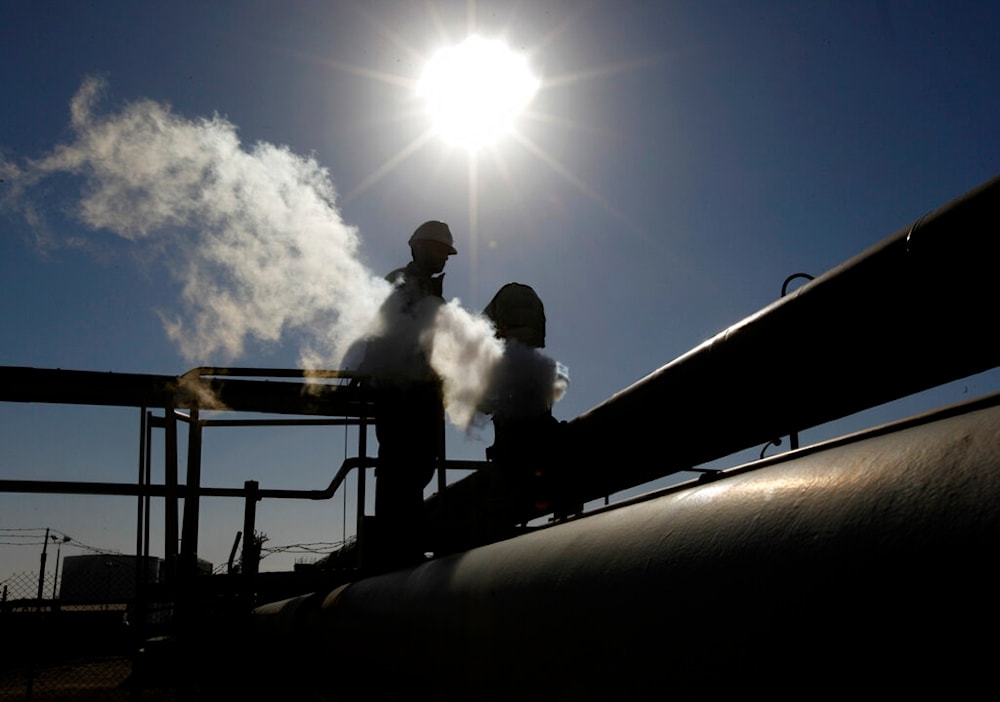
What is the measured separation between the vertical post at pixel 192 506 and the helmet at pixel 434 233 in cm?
221

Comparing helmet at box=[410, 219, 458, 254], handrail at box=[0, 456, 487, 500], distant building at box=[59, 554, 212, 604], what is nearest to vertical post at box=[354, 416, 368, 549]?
handrail at box=[0, 456, 487, 500]

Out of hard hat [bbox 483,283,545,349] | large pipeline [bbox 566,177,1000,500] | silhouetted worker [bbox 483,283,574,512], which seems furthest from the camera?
hard hat [bbox 483,283,545,349]

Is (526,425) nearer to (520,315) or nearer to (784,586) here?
(520,315)

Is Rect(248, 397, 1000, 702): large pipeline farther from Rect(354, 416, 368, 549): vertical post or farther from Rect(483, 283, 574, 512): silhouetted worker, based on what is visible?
Rect(354, 416, 368, 549): vertical post

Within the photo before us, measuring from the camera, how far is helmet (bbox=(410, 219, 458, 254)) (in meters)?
6.58

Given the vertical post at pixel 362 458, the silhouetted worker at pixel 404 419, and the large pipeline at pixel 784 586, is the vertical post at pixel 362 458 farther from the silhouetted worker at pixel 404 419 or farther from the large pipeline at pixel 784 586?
the large pipeline at pixel 784 586

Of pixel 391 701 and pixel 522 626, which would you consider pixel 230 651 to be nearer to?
pixel 391 701

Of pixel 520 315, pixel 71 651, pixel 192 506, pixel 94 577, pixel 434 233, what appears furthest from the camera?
pixel 94 577

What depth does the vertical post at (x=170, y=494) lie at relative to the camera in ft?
17.5

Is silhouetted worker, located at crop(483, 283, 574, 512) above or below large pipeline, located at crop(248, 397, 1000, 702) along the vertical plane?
above

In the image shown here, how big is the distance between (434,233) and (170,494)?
2757mm

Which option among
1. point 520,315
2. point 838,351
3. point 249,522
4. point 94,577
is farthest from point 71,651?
point 94,577

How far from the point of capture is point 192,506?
543 cm

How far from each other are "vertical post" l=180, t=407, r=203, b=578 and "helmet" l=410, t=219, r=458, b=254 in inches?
87.1
